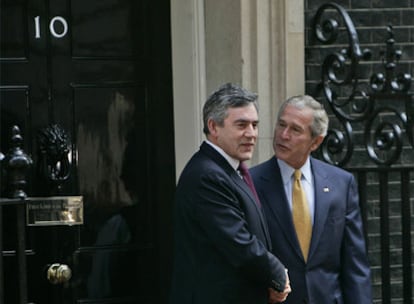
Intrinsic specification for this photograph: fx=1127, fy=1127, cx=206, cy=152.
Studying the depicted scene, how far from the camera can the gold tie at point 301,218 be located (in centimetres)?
561

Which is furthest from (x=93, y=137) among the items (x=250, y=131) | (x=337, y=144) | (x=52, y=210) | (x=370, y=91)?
(x=250, y=131)

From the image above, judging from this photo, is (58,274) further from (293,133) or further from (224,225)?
(224,225)

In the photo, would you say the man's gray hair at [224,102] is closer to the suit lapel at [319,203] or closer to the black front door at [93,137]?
the suit lapel at [319,203]

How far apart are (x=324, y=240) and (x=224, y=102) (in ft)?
3.09

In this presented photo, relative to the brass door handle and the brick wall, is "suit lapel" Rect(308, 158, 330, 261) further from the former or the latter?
the brass door handle

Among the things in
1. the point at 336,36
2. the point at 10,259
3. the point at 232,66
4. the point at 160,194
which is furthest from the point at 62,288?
the point at 336,36

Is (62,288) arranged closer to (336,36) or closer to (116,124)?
(116,124)

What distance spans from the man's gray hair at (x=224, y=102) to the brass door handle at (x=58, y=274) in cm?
194

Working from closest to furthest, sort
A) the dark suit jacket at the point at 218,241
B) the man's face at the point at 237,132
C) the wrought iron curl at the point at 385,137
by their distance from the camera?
the dark suit jacket at the point at 218,241 < the man's face at the point at 237,132 < the wrought iron curl at the point at 385,137

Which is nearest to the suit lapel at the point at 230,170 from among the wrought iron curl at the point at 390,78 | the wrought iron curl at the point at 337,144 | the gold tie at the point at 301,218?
the gold tie at the point at 301,218

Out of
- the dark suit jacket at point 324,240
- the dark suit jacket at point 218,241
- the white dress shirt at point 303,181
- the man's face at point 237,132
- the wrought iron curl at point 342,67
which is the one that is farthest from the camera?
the wrought iron curl at point 342,67

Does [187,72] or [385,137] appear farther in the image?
[187,72]

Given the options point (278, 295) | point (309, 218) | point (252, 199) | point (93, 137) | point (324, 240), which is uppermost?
point (93, 137)

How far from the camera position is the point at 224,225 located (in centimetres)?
500
